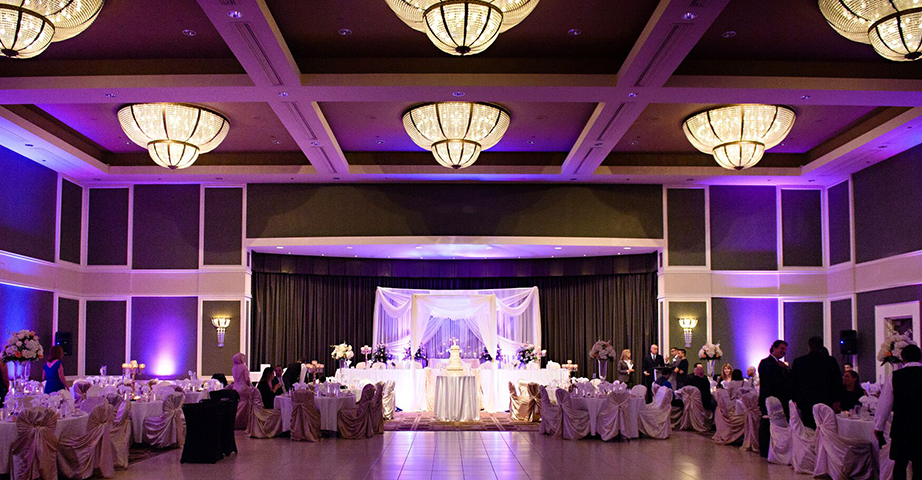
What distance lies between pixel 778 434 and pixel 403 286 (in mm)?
12140

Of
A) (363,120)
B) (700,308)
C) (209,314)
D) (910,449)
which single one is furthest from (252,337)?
(910,449)

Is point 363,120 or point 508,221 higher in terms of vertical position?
point 363,120

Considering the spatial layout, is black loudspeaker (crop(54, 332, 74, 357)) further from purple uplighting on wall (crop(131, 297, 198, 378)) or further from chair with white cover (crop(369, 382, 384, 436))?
chair with white cover (crop(369, 382, 384, 436))

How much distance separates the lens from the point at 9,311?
13344 mm

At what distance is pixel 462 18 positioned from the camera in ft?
23.9

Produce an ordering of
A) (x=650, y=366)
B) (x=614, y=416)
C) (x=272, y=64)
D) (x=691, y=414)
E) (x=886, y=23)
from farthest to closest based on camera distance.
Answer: (x=650, y=366), (x=691, y=414), (x=614, y=416), (x=272, y=64), (x=886, y=23)

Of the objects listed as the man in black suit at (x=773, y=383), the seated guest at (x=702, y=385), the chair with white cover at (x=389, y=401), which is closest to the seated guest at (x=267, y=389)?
the chair with white cover at (x=389, y=401)

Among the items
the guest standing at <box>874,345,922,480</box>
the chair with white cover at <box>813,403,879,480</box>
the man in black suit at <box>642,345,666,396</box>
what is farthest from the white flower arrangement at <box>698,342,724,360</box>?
the guest standing at <box>874,345,922,480</box>

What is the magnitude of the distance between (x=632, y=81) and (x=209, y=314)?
10281 mm

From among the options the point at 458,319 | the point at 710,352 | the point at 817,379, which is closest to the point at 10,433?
the point at 817,379

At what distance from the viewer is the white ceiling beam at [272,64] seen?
8.16 meters

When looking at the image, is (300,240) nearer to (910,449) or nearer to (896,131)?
(896,131)

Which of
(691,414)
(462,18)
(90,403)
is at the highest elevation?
(462,18)

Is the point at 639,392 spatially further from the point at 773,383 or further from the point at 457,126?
the point at 457,126
